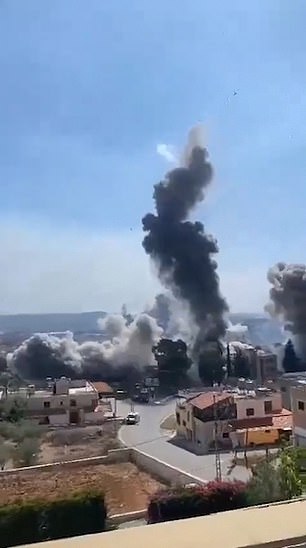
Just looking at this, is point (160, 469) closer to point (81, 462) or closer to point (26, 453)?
point (81, 462)

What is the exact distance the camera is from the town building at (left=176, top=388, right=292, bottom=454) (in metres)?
16.1

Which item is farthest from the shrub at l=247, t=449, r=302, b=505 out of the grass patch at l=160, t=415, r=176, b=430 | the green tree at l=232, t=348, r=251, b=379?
the green tree at l=232, t=348, r=251, b=379

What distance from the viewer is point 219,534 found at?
2164mm

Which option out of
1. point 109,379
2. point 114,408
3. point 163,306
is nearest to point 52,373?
point 109,379

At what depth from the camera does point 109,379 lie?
3534 cm

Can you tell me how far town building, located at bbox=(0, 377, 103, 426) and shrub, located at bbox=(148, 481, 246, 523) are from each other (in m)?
13.2

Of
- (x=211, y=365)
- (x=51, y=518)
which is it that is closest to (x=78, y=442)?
(x=51, y=518)

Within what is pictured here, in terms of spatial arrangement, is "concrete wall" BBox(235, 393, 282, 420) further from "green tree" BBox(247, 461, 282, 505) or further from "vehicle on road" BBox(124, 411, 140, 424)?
"green tree" BBox(247, 461, 282, 505)

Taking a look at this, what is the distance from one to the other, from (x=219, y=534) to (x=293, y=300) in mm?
33596

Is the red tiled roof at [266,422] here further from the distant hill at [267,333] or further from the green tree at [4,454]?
the distant hill at [267,333]

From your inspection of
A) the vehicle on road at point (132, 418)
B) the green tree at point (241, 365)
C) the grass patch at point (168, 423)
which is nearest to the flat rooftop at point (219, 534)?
the grass patch at point (168, 423)

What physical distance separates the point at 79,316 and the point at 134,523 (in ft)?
594

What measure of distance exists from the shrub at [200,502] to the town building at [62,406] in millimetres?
13183

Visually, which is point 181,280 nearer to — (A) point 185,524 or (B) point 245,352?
(B) point 245,352
